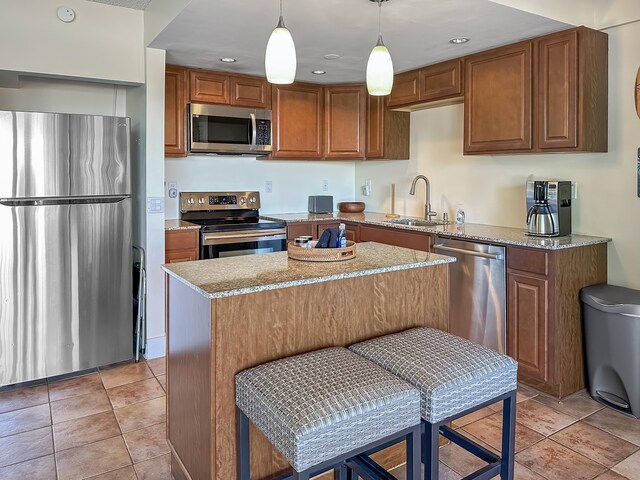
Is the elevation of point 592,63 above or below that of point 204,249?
above

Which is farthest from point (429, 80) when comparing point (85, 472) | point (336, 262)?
point (85, 472)

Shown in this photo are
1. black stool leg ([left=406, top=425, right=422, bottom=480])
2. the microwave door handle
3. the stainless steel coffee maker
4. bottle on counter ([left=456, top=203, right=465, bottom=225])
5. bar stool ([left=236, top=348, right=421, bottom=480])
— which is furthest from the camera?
the microwave door handle

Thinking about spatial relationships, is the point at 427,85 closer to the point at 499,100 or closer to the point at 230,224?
the point at 499,100

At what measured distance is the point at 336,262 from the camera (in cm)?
204

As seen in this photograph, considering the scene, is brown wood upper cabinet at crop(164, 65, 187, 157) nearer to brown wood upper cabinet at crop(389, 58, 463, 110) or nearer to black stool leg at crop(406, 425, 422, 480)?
brown wood upper cabinet at crop(389, 58, 463, 110)

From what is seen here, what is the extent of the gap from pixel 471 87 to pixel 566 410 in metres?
2.17

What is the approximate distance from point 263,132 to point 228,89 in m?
0.45

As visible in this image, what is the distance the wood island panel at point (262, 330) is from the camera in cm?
169

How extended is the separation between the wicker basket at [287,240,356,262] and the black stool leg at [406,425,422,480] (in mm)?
755

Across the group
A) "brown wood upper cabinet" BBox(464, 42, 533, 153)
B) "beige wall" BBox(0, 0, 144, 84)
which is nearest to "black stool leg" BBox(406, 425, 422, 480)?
"brown wood upper cabinet" BBox(464, 42, 533, 153)

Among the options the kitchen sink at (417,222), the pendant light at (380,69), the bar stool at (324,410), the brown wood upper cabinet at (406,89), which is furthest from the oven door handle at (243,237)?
the bar stool at (324,410)

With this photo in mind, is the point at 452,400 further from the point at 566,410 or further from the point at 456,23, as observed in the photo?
the point at 456,23

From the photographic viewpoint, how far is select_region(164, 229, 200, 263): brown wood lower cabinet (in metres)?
3.57

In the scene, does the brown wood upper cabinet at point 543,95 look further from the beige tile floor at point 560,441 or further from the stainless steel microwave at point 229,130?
the stainless steel microwave at point 229,130
